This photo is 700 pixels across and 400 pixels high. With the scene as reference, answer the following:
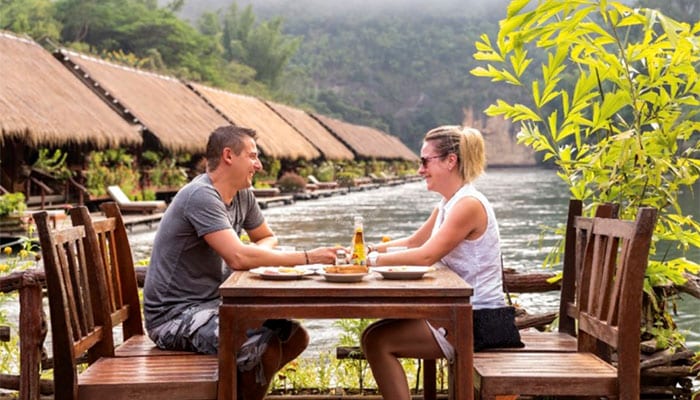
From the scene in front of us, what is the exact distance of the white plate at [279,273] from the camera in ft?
9.22

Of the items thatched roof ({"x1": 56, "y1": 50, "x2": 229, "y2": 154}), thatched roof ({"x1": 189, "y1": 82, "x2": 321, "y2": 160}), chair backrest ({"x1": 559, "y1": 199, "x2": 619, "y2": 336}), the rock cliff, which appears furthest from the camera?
the rock cliff

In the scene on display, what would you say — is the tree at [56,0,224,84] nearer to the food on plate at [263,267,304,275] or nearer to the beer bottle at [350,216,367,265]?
the beer bottle at [350,216,367,265]

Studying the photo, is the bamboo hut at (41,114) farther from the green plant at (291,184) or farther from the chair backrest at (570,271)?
the chair backrest at (570,271)

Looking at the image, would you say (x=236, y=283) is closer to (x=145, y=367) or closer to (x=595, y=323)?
(x=145, y=367)

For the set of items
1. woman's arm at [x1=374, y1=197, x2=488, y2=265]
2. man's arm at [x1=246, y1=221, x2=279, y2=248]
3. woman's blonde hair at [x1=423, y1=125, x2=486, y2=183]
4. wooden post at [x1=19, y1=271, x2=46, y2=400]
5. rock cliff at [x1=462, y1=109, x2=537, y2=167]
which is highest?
woman's blonde hair at [x1=423, y1=125, x2=486, y2=183]

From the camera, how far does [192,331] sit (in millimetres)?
2941

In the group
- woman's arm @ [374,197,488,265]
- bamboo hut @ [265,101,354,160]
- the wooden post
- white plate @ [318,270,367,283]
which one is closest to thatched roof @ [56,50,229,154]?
bamboo hut @ [265,101,354,160]

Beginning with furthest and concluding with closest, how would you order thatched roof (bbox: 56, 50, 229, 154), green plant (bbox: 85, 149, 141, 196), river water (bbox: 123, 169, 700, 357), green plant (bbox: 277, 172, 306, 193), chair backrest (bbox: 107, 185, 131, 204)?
green plant (bbox: 277, 172, 306, 193)
thatched roof (bbox: 56, 50, 229, 154)
green plant (bbox: 85, 149, 141, 196)
chair backrest (bbox: 107, 185, 131, 204)
river water (bbox: 123, 169, 700, 357)

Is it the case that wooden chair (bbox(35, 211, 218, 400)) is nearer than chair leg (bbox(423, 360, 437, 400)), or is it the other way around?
wooden chair (bbox(35, 211, 218, 400))

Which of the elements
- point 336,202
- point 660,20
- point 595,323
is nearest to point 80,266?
point 595,323

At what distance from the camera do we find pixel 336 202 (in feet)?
86.6

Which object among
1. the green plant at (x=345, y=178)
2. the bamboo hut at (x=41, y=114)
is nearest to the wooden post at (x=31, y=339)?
the bamboo hut at (x=41, y=114)

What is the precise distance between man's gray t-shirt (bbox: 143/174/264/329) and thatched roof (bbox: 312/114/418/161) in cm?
4442

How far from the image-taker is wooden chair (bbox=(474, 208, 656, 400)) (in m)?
2.64
